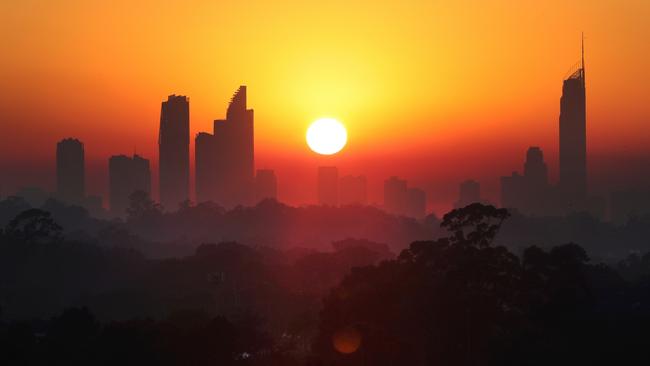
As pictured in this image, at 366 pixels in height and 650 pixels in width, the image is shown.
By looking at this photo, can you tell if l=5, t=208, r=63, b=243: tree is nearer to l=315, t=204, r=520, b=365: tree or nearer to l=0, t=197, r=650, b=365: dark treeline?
l=0, t=197, r=650, b=365: dark treeline

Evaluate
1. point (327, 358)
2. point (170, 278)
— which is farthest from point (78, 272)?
point (327, 358)

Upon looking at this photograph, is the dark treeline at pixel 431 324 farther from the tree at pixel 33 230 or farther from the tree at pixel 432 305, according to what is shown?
the tree at pixel 33 230

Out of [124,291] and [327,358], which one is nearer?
[327,358]

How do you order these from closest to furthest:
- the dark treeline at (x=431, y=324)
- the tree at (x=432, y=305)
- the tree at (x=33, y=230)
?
the dark treeline at (x=431, y=324)
the tree at (x=432, y=305)
the tree at (x=33, y=230)

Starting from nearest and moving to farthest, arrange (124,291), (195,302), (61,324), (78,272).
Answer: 1. (61,324)
2. (195,302)
3. (124,291)
4. (78,272)

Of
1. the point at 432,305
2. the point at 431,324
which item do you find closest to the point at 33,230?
the point at 432,305

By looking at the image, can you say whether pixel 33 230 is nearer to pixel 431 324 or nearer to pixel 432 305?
pixel 432 305

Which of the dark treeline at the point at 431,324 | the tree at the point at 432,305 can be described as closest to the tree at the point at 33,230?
the dark treeline at the point at 431,324

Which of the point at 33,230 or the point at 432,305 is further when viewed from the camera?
the point at 33,230

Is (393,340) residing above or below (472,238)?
below

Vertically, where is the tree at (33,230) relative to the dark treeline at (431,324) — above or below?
above

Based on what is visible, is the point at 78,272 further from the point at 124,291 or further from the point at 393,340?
the point at 393,340
